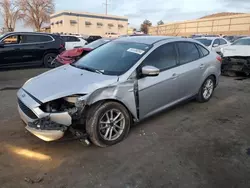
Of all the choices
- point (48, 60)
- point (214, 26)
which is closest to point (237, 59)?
point (48, 60)

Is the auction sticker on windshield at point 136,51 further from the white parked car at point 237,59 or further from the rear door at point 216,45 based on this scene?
the rear door at point 216,45

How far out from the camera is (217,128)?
161 inches

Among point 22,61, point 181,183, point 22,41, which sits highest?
point 22,41

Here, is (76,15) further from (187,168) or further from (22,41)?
(187,168)

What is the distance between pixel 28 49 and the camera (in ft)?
31.2

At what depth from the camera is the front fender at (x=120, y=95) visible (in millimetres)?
3115

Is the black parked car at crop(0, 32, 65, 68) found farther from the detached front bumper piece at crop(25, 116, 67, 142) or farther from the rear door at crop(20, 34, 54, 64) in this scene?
the detached front bumper piece at crop(25, 116, 67, 142)

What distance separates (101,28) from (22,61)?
5838 centimetres

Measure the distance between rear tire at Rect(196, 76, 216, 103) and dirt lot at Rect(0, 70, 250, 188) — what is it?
2.61 ft

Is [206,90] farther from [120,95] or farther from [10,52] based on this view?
[10,52]

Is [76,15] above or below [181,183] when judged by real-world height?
above

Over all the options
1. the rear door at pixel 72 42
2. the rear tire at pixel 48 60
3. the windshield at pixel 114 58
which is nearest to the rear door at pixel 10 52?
the rear tire at pixel 48 60

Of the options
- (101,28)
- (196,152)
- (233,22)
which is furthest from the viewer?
(101,28)

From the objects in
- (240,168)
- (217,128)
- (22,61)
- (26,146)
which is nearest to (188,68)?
(217,128)
